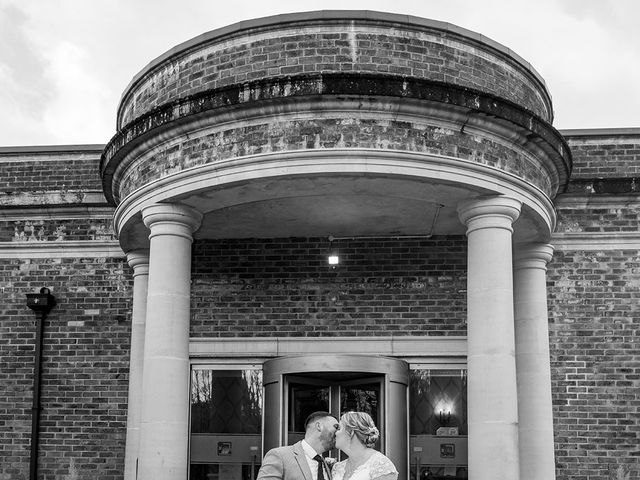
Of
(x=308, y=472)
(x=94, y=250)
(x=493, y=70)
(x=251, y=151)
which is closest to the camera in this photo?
(x=308, y=472)

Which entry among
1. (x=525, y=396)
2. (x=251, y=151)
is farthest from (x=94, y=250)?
(x=525, y=396)

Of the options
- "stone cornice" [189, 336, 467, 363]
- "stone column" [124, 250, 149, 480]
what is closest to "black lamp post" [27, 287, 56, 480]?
"stone column" [124, 250, 149, 480]

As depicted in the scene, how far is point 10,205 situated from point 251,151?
6.10 metres

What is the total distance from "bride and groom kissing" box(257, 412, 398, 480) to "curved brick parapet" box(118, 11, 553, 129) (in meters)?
5.88

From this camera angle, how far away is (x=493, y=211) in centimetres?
1138

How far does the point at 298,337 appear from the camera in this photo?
14578 mm

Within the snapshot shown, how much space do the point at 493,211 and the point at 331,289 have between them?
3968 mm

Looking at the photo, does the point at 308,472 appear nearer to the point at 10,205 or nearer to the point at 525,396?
the point at 525,396

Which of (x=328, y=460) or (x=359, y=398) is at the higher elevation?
(x=359, y=398)

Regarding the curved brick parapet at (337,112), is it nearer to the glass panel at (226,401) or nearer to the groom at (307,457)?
the glass panel at (226,401)

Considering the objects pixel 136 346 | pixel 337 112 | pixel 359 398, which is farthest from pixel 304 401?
pixel 337 112

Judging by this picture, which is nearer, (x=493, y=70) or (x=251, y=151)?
(x=251, y=151)

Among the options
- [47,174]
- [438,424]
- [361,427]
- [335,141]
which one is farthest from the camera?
[47,174]

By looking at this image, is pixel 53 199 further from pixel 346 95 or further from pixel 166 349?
pixel 346 95
